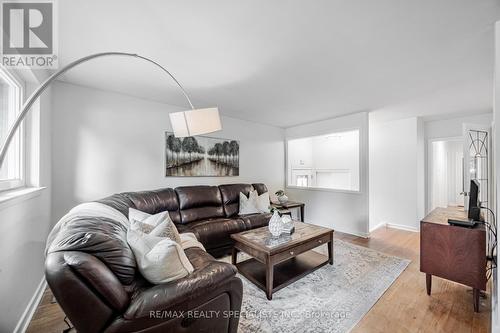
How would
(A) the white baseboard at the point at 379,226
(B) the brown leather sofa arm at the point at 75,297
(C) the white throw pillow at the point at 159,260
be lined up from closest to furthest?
1. (B) the brown leather sofa arm at the point at 75,297
2. (C) the white throw pillow at the point at 159,260
3. (A) the white baseboard at the point at 379,226

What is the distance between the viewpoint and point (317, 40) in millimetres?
1725

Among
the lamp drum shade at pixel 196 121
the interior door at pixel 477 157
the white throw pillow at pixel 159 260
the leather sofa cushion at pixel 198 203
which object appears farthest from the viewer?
the leather sofa cushion at pixel 198 203

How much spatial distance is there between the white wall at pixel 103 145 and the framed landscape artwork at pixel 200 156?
129mm

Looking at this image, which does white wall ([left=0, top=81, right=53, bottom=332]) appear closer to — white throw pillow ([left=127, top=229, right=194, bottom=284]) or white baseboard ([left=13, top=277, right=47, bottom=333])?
white baseboard ([left=13, top=277, right=47, bottom=333])

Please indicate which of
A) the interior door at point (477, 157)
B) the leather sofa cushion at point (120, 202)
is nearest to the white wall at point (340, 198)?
the interior door at point (477, 157)

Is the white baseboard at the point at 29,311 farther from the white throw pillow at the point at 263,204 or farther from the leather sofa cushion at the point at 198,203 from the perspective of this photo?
the white throw pillow at the point at 263,204

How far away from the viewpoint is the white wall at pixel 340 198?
3.76 metres

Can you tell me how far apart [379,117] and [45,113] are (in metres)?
5.44

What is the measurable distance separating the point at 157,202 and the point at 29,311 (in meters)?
1.47

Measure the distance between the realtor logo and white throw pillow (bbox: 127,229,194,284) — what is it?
1742 millimetres

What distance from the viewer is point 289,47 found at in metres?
1.83

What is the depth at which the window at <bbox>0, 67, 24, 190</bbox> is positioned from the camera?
162cm

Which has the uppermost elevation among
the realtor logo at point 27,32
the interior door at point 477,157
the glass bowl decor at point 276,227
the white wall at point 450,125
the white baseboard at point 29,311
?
the realtor logo at point 27,32

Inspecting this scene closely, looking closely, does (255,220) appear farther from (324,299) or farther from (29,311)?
(29,311)
